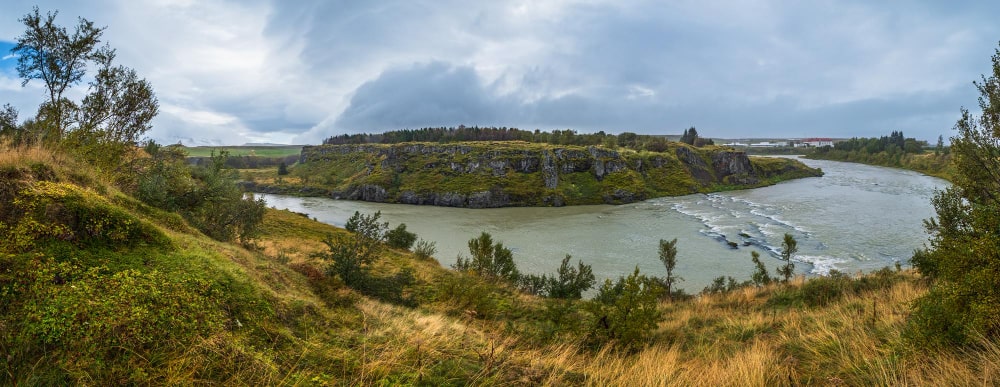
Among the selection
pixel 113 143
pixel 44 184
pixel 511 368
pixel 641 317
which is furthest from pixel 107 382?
pixel 113 143

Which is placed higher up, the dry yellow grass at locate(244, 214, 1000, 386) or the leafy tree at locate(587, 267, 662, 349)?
the dry yellow grass at locate(244, 214, 1000, 386)

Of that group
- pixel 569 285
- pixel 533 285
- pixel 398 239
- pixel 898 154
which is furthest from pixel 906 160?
pixel 398 239

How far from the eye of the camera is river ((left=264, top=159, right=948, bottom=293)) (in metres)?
37.6

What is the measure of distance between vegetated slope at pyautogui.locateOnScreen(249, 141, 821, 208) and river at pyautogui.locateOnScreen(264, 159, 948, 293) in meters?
13.9

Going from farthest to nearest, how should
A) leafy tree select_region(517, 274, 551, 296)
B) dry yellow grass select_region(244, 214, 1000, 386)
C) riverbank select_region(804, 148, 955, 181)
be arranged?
riverbank select_region(804, 148, 955, 181) → leafy tree select_region(517, 274, 551, 296) → dry yellow grass select_region(244, 214, 1000, 386)

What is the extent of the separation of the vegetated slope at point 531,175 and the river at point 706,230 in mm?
13899

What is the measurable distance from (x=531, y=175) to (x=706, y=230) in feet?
215

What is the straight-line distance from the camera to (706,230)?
53.0 m

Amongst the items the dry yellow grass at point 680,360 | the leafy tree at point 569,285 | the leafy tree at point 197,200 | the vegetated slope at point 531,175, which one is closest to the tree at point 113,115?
the leafy tree at point 197,200

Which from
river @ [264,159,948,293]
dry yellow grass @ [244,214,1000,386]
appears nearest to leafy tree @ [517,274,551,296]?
river @ [264,159,948,293]

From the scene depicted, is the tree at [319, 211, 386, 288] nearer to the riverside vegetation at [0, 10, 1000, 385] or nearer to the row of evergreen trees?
the riverside vegetation at [0, 10, 1000, 385]

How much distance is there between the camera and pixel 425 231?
61531 millimetres

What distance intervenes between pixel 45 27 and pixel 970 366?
1040 inches

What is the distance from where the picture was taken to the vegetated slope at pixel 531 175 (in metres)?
101
